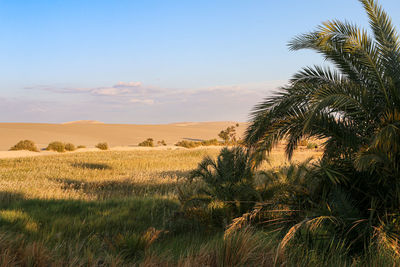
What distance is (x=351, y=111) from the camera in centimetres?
686

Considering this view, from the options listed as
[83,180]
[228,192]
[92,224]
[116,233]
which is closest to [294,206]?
[228,192]

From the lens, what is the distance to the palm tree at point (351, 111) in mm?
5984

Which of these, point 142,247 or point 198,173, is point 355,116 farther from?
point 142,247

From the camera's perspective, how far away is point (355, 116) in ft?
22.1

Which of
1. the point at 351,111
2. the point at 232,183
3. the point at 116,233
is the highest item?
the point at 351,111

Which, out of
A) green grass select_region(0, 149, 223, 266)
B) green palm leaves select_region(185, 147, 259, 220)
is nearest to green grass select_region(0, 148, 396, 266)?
green grass select_region(0, 149, 223, 266)

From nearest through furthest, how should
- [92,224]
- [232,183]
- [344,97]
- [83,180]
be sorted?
[344,97]
[92,224]
[232,183]
[83,180]

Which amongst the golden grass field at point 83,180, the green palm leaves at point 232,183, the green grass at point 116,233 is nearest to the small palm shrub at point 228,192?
the green palm leaves at point 232,183

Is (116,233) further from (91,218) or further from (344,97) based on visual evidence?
(344,97)

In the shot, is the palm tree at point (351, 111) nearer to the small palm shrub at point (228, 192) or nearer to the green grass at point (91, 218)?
the small palm shrub at point (228, 192)

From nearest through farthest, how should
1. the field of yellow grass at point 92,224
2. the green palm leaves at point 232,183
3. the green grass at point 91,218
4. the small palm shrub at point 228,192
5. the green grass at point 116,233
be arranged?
the green grass at point 116,233, the field of yellow grass at point 92,224, the green grass at point 91,218, the small palm shrub at point 228,192, the green palm leaves at point 232,183

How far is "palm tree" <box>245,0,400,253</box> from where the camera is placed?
5984 mm

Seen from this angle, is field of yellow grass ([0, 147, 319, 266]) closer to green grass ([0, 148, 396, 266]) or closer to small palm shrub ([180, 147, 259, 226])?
green grass ([0, 148, 396, 266])

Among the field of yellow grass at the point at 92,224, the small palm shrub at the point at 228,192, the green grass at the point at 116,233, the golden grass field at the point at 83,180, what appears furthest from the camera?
the golden grass field at the point at 83,180
